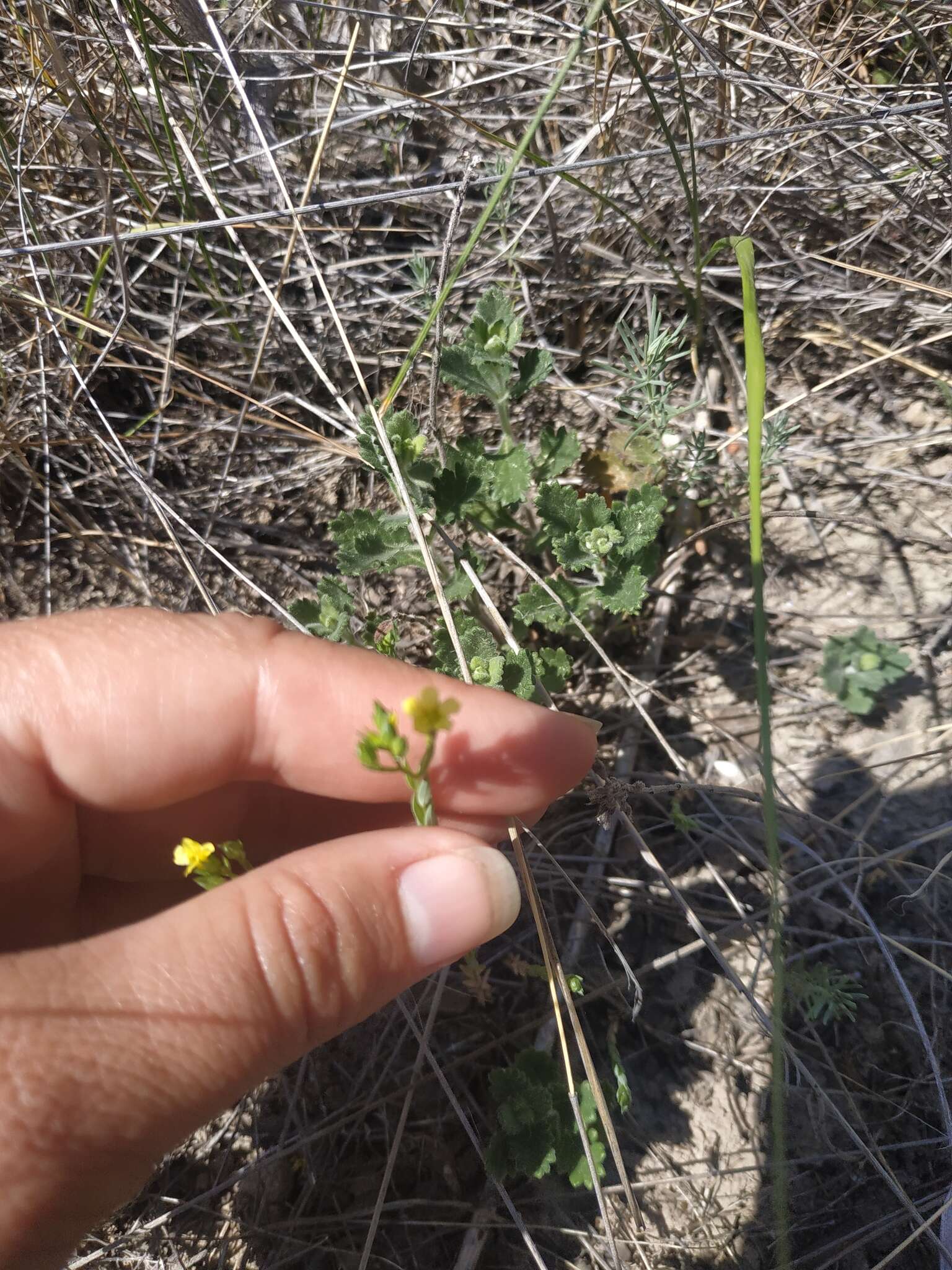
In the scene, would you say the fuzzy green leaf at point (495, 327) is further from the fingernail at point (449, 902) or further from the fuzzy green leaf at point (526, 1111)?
the fuzzy green leaf at point (526, 1111)

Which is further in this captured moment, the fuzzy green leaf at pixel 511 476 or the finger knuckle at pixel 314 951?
the fuzzy green leaf at pixel 511 476

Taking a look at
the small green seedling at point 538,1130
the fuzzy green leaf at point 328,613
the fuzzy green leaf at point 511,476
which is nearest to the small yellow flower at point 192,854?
the fuzzy green leaf at point 328,613

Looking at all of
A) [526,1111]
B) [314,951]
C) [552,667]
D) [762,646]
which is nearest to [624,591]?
[552,667]

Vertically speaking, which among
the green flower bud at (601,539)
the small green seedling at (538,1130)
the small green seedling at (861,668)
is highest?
the green flower bud at (601,539)

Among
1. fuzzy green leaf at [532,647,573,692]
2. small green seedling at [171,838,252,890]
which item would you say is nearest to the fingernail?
small green seedling at [171,838,252,890]

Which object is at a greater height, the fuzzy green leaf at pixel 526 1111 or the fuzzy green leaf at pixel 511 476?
the fuzzy green leaf at pixel 511 476

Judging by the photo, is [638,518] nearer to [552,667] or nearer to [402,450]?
[552,667]
